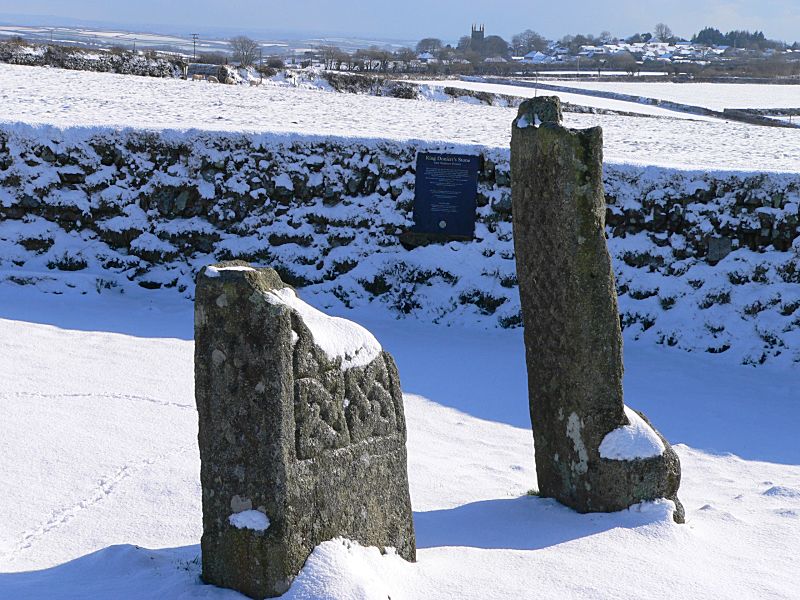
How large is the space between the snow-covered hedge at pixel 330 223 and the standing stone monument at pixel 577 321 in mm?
4517

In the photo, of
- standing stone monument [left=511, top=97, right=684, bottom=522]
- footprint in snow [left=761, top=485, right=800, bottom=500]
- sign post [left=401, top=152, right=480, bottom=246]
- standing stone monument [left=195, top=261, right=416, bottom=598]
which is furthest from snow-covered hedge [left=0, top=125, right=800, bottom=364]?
standing stone monument [left=195, top=261, right=416, bottom=598]

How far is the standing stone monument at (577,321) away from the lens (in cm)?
483

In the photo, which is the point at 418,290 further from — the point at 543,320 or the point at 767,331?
the point at 543,320

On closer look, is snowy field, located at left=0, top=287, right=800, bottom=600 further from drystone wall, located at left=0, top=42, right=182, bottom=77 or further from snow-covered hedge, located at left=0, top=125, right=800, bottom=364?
drystone wall, located at left=0, top=42, right=182, bottom=77

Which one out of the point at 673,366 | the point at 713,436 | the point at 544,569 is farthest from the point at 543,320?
the point at 673,366

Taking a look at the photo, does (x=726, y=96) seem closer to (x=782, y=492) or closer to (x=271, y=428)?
(x=782, y=492)

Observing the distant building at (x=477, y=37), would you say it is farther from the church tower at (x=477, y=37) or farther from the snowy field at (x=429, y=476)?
the snowy field at (x=429, y=476)

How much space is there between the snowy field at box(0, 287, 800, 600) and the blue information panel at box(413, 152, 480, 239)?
1123 millimetres

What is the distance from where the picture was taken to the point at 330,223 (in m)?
10.3

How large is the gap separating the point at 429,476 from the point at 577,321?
1.59m

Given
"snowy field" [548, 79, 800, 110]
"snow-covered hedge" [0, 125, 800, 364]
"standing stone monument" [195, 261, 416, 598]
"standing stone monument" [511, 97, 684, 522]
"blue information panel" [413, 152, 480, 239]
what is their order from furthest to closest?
1. "snowy field" [548, 79, 800, 110]
2. "blue information panel" [413, 152, 480, 239]
3. "snow-covered hedge" [0, 125, 800, 364]
4. "standing stone monument" [511, 97, 684, 522]
5. "standing stone monument" [195, 261, 416, 598]

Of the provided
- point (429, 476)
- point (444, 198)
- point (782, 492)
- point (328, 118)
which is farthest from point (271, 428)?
point (328, 118)

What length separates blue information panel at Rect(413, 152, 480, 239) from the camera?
1012 centimetres

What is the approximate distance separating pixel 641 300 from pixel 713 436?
7.36 feet
